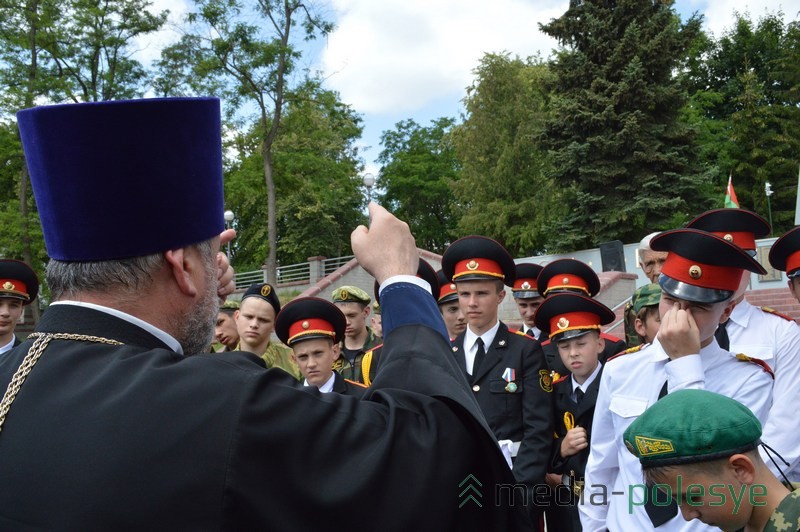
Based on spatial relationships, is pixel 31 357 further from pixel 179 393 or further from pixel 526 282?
pixel 526 282

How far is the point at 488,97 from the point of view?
39125 mm

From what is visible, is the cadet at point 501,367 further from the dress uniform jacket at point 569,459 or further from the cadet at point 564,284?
the cadet at point 564,284

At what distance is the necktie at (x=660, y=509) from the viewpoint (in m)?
2.84

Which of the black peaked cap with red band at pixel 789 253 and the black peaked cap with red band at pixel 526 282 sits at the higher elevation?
the black peaked cap with red band at pixel 789 253

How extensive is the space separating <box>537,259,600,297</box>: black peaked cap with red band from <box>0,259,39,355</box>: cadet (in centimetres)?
481

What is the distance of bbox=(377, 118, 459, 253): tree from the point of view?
46.3 m

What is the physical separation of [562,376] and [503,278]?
1.05 metres

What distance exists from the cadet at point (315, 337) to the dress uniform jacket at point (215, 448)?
359cm

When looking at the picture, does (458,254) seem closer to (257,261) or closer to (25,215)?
(25,215)

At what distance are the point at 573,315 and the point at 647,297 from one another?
1.68 feet

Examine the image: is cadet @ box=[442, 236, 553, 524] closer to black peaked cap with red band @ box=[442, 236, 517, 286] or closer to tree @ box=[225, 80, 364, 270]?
black peaked cap with red band @ box=[442, 236, 517, 286]

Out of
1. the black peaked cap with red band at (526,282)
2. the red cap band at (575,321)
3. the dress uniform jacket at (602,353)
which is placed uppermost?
the black peaked cap with red band at (526,282)

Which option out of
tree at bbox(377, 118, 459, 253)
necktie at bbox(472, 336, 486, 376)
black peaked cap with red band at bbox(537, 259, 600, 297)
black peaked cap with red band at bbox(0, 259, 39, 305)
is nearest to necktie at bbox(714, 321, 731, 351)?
necktie at bbox(472, 336, 486, 376)

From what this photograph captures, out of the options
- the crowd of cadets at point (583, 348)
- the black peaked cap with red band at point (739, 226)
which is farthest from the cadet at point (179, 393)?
the black peaked cap with red band at point (739, 226)
